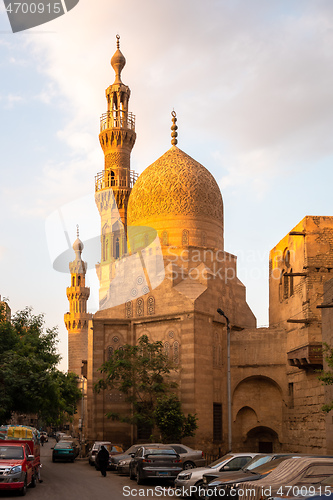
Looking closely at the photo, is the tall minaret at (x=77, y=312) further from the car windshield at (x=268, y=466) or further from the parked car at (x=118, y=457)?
the car windshield at (x=268, y=466)

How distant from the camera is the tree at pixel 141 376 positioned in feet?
101

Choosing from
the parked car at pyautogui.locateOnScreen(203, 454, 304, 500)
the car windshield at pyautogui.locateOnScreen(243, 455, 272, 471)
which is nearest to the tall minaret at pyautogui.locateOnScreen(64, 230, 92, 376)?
the car windshield at pyautogui.locateOnScreen(243, 455, 272, 471)

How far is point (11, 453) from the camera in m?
17.5

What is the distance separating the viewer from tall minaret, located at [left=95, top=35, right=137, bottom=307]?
48.2 m

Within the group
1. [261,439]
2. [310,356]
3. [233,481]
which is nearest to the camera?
[233,481]

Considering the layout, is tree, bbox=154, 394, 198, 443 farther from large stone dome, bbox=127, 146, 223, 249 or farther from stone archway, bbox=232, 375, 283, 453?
large stone dome, bbox=127, 146, 223, 249

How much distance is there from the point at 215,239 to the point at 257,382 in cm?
896

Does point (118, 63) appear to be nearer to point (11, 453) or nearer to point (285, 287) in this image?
point (285, 287)

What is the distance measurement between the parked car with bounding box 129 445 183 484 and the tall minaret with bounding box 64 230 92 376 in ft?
199

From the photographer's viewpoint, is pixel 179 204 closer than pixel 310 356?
No

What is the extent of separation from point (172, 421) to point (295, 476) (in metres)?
18.8

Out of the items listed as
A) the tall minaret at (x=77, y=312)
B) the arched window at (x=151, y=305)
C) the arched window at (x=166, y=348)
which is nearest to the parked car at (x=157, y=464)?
the arched window at (x=166, y=348)

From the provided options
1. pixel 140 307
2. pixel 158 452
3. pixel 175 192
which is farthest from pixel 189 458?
pixel 175 192

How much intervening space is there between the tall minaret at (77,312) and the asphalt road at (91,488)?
57239mm
